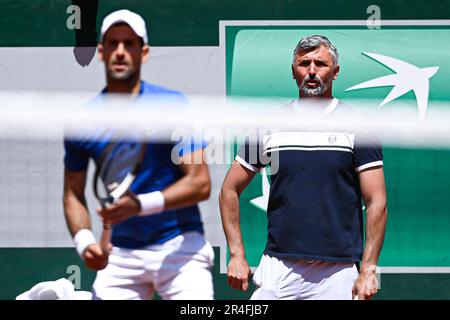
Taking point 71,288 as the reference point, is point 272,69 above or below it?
above

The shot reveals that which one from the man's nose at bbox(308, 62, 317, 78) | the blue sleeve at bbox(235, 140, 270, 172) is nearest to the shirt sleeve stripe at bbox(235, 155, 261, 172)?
the blue sleeve at bbox(235, 140, 270, 172)

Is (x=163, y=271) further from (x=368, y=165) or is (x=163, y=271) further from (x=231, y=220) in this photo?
(x=368, y=165)

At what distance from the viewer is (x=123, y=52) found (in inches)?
138

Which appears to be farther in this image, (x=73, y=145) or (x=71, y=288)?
(x=71, y=288)

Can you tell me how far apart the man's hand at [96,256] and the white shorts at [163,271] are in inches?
1.0

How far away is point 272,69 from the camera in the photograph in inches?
153

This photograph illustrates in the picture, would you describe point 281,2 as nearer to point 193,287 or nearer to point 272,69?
point 272,69

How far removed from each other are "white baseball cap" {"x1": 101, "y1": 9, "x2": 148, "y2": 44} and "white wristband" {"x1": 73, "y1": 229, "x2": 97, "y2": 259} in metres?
0.83

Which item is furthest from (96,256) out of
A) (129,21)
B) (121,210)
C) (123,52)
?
(129,21)

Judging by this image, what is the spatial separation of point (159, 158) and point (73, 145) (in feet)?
1.35

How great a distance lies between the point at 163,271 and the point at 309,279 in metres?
0.63

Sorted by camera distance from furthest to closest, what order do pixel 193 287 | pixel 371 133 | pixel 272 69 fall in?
pixel 272 69 → pixel 371 133 → pixel 193 287

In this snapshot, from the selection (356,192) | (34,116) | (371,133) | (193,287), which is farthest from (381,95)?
(34,116)

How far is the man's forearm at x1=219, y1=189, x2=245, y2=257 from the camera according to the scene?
369cm
